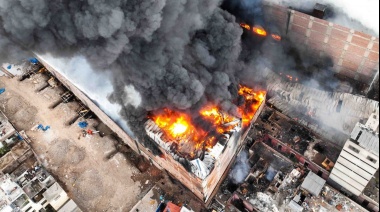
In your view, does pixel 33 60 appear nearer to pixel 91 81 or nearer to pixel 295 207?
pixel 91 81

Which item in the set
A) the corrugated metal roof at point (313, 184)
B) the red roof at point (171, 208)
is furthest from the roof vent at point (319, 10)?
the red roof at point (171, 208)

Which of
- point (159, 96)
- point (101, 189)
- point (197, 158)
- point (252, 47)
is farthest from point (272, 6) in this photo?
point (101, 189)

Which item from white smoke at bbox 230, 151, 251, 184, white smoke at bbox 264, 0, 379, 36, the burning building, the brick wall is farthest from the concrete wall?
white smoke at bbox 264, 0, 379, 36

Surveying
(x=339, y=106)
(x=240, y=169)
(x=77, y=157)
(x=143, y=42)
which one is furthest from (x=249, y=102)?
(x=77, y=157)

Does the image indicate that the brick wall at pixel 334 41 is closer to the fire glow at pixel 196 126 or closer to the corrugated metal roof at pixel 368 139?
the corrugated metal roof at pixel 368 139

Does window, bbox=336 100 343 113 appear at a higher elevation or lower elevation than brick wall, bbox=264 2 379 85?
lower

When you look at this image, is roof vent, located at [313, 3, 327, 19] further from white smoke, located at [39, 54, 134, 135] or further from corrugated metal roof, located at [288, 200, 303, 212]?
white smoke, located at [39, 54, 134, 135]
